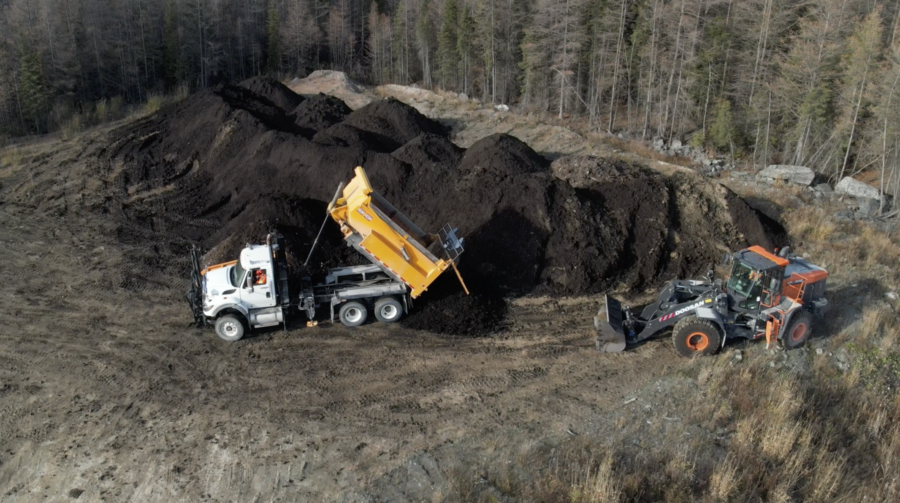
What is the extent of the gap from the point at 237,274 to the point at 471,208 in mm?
6541

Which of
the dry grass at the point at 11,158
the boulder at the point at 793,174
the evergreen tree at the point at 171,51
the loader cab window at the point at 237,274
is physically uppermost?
the evergreen tree at the point at 171,51

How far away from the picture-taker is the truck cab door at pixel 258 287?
12.2 meters

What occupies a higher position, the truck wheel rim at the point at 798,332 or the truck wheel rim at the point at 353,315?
the truck wheel rim at the point at 798,332

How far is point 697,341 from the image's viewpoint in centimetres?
1134

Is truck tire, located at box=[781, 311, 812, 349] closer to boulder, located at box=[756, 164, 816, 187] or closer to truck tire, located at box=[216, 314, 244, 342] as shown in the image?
truck tire, located at box=[216, 314, 244, 342]

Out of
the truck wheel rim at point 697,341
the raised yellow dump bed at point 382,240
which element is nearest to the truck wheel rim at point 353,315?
the raised yellow dump bed at point 382,240

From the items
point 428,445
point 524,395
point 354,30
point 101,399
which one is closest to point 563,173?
point 524,395

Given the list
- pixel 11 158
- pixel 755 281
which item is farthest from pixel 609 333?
pixel 11 158

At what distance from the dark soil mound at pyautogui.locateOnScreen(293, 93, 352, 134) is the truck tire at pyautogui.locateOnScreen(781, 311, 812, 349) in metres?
19.6

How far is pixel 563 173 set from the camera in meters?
18.7

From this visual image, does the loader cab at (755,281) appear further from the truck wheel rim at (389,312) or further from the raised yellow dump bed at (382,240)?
the truck wheel rim at (389,312)

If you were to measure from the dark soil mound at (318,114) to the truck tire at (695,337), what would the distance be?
1843 cm

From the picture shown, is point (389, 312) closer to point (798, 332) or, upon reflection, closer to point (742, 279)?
point (742, 279)

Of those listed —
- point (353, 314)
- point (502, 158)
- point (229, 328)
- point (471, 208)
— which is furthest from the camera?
point (502, 158)
